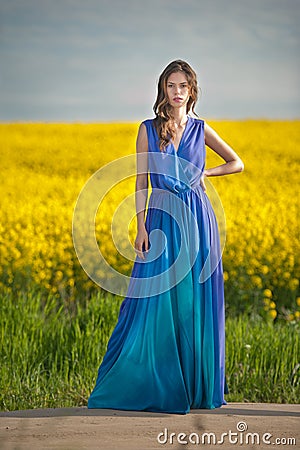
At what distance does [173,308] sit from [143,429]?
0.59 m

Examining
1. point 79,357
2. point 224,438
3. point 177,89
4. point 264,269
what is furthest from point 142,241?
point 264,269

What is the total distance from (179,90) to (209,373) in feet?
3.92

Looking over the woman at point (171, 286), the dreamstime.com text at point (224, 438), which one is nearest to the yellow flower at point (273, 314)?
the woman at point (171, 286)

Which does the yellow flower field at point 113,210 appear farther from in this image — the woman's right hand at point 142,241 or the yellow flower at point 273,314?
the woman's right hand at point 142,241

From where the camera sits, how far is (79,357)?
5195 mm

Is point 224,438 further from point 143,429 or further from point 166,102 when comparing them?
point 166,102

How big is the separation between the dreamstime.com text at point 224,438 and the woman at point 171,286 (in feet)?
1.22

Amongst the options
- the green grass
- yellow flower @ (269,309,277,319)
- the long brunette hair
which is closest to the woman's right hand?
the long brunette hair

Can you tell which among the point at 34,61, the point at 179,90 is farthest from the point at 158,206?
the point at 34,61

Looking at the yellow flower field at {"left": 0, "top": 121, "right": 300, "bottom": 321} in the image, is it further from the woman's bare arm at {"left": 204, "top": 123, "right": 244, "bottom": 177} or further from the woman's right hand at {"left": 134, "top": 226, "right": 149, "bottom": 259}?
the woman's right hand at {"left": 134, "top": 226, "right": 149, "bottom": 259}

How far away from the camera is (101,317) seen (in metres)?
5.38

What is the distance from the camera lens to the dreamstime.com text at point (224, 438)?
11.1 ft

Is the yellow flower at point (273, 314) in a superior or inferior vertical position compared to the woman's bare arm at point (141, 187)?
inferior

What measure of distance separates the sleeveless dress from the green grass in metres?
0.83
